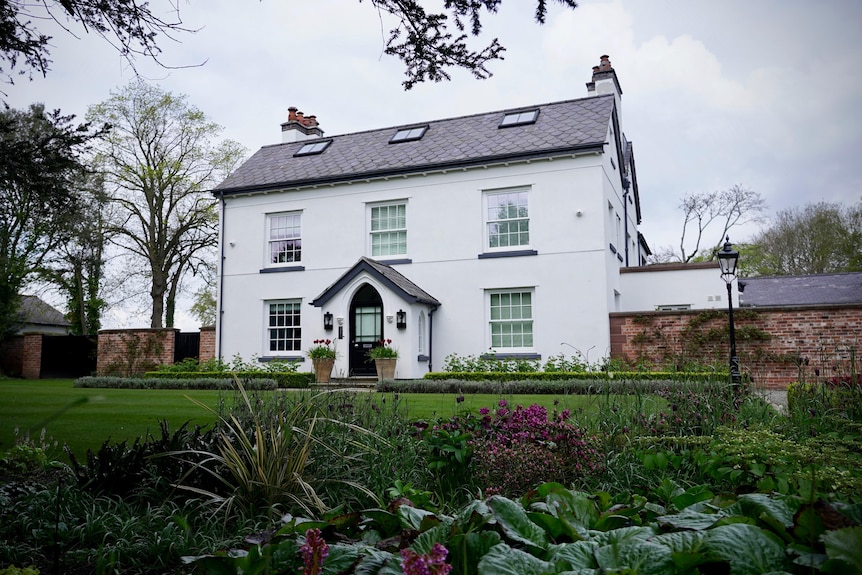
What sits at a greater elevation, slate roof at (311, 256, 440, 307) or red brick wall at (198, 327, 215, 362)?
slate roof at (311, 256, 440, 307)

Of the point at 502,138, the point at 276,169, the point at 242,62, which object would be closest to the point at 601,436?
the point at 242,62

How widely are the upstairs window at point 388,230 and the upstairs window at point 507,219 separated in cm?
266

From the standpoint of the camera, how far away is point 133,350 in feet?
69.5

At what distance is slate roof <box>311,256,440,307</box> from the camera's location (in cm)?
1608

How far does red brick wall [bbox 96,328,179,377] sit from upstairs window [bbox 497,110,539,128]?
1317 centimetres

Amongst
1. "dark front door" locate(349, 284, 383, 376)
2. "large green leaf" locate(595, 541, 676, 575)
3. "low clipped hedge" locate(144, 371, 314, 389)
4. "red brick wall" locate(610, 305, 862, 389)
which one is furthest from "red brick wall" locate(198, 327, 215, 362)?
"large green leaf" locate(595, 541, 676, 575)

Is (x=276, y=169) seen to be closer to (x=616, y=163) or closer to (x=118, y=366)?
(x=118, y=366)

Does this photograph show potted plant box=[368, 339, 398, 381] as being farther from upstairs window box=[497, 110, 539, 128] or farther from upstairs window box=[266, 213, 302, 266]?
upstairs window box=[497, 110, 539, 128]

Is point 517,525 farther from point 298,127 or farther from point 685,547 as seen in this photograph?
point 298,127

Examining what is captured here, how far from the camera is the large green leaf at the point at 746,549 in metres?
1.68

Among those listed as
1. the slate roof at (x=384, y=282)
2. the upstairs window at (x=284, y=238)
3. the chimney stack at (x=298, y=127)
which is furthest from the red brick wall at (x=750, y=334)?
the chimney stack at (x=298, y=127)

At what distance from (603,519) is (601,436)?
241cm

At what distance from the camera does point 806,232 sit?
32.0m

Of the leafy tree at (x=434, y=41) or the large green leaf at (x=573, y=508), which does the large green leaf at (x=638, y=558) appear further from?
the leafy tree at (x=434, y=41)
